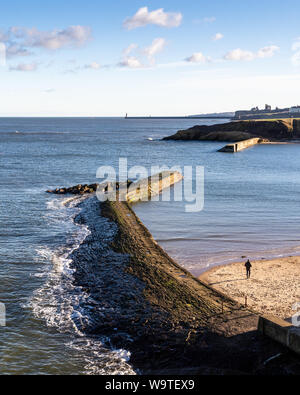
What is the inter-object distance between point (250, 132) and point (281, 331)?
112 metres

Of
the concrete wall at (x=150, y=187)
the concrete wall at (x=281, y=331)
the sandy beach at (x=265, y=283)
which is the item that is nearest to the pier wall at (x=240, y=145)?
the concrete wall at (x=150, y=187)

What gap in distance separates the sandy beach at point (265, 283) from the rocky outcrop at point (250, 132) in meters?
94.1

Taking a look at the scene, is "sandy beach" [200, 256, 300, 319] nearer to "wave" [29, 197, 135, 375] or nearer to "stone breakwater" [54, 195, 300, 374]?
"stone breakwater" [54, 195, 300, 374]

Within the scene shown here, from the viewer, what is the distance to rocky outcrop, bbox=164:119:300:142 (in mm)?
114938

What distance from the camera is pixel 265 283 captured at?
18422 mm

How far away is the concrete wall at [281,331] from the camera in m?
11.9

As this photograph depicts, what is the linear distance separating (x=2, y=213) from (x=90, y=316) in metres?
18.3

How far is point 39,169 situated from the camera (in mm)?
57875

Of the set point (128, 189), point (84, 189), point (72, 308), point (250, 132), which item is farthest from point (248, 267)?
point (250, 132)

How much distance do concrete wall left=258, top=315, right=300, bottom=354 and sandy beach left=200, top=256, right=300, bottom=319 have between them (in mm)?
2303

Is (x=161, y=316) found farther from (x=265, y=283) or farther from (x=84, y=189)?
(x=84, y=189)

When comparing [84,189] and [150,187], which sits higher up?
[150,187]

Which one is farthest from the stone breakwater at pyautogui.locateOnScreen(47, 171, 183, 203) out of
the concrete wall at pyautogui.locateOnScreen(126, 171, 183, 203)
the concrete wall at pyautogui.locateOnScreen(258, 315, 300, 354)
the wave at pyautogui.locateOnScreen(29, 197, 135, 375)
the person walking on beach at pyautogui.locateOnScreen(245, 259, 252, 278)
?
the concrete wall at pyautogui.locateOnScreen(258, 315, 300, 354)

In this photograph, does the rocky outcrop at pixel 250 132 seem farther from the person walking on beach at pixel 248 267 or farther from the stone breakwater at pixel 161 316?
the stone breakwater at pixel 161 316
